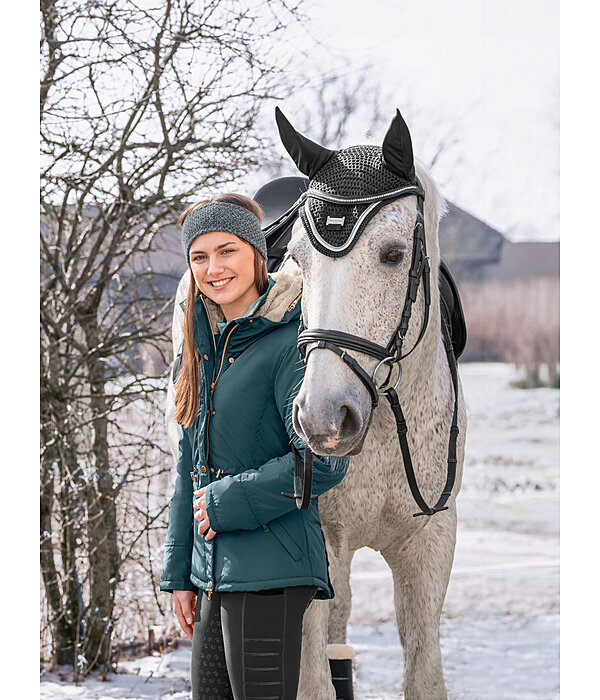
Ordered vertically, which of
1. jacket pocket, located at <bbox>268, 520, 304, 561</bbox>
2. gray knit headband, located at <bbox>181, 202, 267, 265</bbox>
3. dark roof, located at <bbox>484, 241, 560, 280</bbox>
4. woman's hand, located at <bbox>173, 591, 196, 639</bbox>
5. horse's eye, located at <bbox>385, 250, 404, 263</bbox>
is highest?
dark roof, located at <bbox>484, 241, 560, 280</bbox>

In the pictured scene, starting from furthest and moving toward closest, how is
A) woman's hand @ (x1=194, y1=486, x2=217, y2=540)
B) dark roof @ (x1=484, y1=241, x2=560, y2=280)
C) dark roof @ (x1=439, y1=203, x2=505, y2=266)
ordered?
dark roof @ (x1=484, y1=241, x2=560, y2=280), dark roof @ (x1=439, y1=203, x2=505, y2=266), woman's hand @ (x1=194, y1=486, x2=217, y2=540)

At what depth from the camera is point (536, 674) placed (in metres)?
3.86

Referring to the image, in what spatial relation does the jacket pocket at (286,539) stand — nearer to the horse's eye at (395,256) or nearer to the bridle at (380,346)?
the bridle at (380,346)

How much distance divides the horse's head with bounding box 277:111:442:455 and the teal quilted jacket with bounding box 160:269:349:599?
0.28ft

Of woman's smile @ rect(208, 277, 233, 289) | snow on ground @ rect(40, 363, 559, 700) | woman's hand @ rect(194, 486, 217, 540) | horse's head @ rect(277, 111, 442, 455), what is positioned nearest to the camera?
horse's head @ rect(277, 111, 442, 455)

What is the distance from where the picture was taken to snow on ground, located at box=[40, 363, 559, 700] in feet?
12.1

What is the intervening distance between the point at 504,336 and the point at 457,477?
349 cm

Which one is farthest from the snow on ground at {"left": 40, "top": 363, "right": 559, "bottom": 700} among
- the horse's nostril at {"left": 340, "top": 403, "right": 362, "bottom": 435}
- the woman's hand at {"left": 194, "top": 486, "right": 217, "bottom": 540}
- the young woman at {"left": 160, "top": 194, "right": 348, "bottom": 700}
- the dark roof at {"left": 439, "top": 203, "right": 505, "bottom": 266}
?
the horse's nostril at {"left": 340, "top": 403, "right": 362, "bottom": 435}

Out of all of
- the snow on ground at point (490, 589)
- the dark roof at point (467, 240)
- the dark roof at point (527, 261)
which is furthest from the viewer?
the dark roof at point (527, 261)

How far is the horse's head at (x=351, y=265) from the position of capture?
1437 mm

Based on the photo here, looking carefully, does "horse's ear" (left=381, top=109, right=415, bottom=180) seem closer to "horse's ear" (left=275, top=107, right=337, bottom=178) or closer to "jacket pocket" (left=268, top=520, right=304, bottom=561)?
"horse's ear" (left=275, top=107, right=337, bottom=178)

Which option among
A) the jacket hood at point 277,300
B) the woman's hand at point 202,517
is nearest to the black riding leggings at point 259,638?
the woman's hand at point 202,517

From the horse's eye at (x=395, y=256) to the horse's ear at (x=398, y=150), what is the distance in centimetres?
17

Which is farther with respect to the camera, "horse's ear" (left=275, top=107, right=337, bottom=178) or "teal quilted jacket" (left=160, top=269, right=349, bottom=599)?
"horse's ear" (left=275, top=107, right=337, bottom=178)
